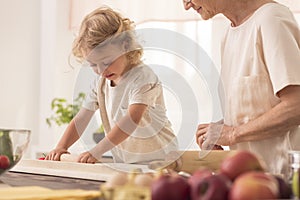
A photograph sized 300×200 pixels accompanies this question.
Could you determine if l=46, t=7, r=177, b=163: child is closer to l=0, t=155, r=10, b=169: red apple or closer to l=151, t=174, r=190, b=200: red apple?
l=0, t=155, r=10, b=169: red apple

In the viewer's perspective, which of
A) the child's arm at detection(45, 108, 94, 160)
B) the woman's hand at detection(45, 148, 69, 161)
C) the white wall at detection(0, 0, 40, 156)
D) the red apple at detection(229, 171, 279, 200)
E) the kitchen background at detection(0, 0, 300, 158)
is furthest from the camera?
the white wall at detection(0, 0, 40, 156)

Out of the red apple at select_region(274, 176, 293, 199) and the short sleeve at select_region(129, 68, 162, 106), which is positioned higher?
the red apple at select_region(274, 176, 293, 199)

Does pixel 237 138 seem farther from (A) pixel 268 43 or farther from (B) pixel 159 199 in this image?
(B) pixel 159 199

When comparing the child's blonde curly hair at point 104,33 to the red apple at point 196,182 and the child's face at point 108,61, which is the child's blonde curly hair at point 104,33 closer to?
the child's face at point 108,61

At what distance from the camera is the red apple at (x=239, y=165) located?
93 cm

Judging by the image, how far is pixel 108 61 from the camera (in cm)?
236

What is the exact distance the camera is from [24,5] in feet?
13.5

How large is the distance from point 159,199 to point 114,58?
5.01ft

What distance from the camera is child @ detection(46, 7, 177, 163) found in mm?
2303

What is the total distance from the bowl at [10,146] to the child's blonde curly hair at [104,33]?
848 millimetres

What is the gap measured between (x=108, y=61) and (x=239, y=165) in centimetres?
147

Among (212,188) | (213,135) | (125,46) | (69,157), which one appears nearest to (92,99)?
(125,46)

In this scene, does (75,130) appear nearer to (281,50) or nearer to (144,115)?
(144,115)

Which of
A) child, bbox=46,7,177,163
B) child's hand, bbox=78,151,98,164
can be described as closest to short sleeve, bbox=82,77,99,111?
child, bbox=46,7,177,163
